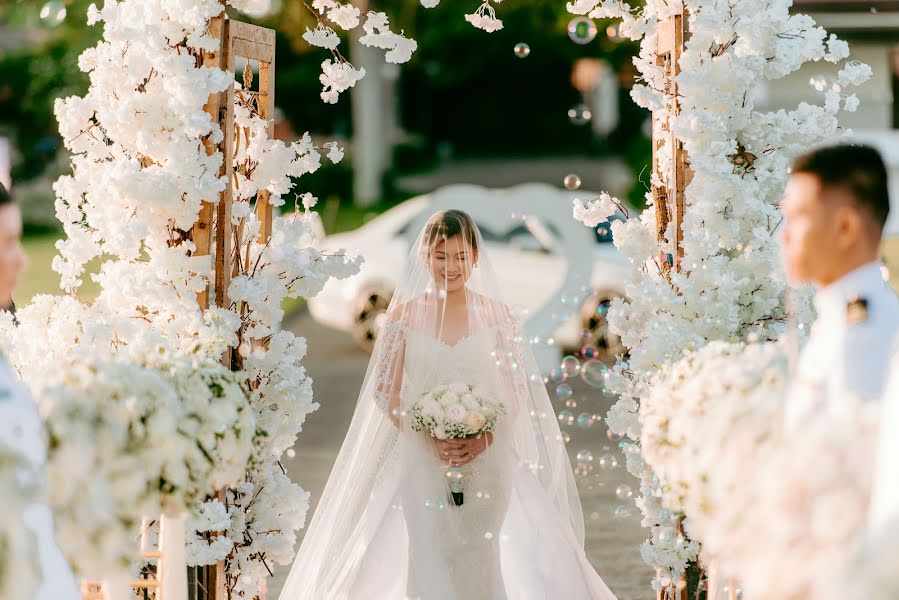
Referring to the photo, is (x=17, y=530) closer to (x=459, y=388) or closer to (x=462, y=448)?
(x=459, y=388)

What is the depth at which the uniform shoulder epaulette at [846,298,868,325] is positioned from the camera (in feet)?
9.89

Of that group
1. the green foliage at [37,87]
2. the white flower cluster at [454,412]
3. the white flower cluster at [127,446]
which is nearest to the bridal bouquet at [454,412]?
the white flower cluster at [454,412]

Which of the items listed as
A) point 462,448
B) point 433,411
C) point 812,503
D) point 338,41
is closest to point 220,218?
point 338,41

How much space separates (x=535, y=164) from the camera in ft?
157

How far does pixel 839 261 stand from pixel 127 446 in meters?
1.99

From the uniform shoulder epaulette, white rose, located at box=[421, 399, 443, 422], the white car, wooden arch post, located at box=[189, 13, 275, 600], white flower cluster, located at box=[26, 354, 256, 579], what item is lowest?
white flower cluster, located at box=[26, 354, 256, 579]

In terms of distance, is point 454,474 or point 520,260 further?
point 520,260

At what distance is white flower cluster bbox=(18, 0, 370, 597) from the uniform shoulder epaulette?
7.92ft

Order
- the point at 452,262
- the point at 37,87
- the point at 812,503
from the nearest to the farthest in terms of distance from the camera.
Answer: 1. the point at 812,503
2. the point at 452,262
3. the point at 37,87

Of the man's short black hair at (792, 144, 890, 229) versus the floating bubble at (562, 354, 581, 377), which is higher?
the floating bubble at (562, 354, 581, 377)

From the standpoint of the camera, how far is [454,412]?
18.3 ft

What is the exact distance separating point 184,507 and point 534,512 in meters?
3.07

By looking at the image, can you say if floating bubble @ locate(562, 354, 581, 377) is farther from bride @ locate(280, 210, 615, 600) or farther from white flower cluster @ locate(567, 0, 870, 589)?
white flower cluster @ locate(567, 0, 870, 589)

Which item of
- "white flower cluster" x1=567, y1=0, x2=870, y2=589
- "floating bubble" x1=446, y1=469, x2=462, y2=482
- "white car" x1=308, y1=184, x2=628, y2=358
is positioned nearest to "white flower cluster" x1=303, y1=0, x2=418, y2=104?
"white flower cluster" x1=567, y1=0, x2=870, y2=589
